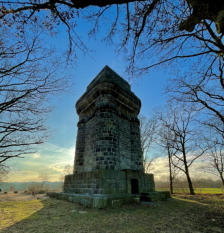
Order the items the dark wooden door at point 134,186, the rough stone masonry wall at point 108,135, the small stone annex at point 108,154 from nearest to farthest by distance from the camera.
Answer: the small stone annex at point 108,154 → the rough stone masonry wall at point 108,135 → the dark wooden door at point 134,186

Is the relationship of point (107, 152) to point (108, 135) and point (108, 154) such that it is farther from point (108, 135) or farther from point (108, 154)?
point (108, 135)

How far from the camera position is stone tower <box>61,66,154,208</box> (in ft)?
20.2

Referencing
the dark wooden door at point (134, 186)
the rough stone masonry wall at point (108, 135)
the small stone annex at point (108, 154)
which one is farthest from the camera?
the dark wooden door at point (134, 186)

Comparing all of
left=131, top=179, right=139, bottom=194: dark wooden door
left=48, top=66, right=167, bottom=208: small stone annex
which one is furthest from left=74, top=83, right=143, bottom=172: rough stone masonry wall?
left=131, top=179, right=139, bottom=194: dark wooden door

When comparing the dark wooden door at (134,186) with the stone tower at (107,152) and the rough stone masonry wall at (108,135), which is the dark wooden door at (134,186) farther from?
the rough stone masonry wall at (108,135)

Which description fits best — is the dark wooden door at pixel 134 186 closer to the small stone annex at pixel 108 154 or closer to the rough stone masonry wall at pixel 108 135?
the small stone annex at pixel 108 154

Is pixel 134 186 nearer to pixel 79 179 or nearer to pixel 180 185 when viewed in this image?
pixel 79 179

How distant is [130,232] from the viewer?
10.1 ft

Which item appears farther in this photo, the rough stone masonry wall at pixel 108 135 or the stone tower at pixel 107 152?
the rough stone masonry wall at pixel 108 135

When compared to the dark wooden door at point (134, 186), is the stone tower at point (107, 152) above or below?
above

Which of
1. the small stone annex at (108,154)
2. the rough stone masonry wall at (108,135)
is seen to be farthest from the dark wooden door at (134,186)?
the rough stone masonry wall at (108,135)

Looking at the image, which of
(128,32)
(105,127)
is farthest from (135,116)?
(128,32)

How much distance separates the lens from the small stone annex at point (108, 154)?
612 cm

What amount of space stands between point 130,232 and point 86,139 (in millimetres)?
7358
